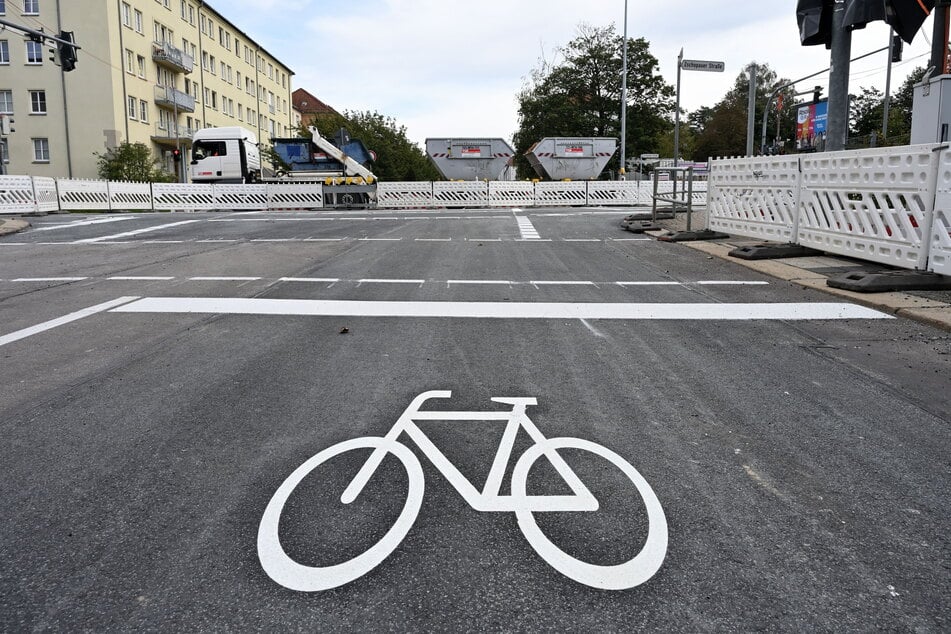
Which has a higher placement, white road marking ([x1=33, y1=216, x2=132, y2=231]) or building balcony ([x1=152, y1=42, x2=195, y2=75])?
building balcony ([x1=152, y1=42, x2=195, y2=75])

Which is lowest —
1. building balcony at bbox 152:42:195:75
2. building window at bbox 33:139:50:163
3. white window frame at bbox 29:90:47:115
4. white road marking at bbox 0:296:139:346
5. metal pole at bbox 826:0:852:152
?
white road marking at bbox 0:296:139:346

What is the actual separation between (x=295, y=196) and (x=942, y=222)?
3044 cm

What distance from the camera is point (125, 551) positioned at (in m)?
2.69

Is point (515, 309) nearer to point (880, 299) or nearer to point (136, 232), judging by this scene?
point (880, 299)

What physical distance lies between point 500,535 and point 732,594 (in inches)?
34.7

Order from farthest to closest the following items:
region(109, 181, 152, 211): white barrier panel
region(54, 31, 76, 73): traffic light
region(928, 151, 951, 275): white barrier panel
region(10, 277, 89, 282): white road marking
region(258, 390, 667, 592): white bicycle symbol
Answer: region(109, 181, 152, 211): white barrier panel → region(54, 31, 76, 73): traffic light → region(10, 277, 89, 282): white road marking → region(928, 151, 951, 275): white barrier panel → region(258, 390, 667, 592): white bicycle symbol

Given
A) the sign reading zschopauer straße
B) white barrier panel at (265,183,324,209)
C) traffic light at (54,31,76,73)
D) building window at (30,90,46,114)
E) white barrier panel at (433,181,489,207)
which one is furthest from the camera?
building window at (30,90,46,114)

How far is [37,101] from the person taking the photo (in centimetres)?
4744

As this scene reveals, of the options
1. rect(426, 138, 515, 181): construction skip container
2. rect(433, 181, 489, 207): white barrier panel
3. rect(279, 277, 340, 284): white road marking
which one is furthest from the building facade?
rect(279, 277, 340, 284): white road marking

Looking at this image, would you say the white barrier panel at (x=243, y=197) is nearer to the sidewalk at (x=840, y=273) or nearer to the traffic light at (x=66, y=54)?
the traffic light at (x=66, y=54)

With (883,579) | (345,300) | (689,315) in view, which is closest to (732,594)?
(883,579)

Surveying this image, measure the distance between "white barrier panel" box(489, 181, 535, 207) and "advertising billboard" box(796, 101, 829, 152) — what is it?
18216 millimetres

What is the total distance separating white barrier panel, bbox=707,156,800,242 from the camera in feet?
Result: 39.7

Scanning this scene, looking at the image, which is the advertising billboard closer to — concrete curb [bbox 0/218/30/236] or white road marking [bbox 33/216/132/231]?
white road marking [bbox 33/216/132/231]
